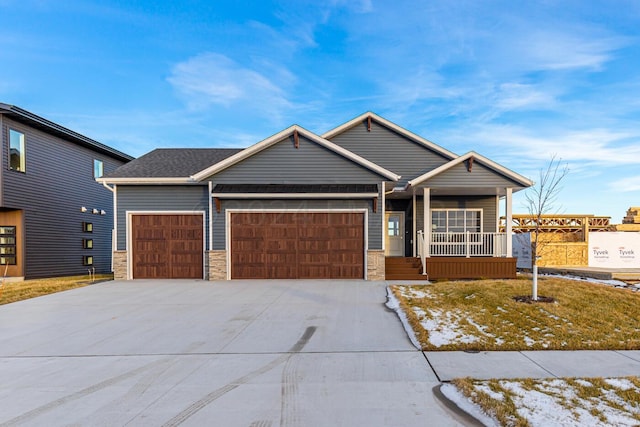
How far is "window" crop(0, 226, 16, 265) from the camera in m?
14.6

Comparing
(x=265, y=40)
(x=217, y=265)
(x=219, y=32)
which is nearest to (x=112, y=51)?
(x=219, y=32)

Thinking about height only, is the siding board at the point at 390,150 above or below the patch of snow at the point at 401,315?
above

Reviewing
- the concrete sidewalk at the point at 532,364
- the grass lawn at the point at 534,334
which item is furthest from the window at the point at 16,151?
the concrete sidewalk at the point at 532,364

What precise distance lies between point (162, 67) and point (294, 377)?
19129 mm

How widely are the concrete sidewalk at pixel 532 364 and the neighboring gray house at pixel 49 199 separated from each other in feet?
52.0

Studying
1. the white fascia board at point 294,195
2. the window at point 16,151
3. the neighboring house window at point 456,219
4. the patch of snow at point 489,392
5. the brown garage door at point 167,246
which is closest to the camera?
the patch of snow at point 489,392

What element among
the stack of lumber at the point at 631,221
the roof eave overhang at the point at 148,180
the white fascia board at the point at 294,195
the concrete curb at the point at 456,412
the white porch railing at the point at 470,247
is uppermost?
the roof eave overhang at the point at 148,180

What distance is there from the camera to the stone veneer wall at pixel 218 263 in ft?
40.0

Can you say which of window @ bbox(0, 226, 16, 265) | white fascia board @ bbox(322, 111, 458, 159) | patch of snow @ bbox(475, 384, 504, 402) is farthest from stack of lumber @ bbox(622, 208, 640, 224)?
window @ bbox(0, 226, 16, 265)

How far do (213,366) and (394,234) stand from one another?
11.5 meters

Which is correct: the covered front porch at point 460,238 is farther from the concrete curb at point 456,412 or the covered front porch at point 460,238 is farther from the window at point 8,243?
the window at point 8,243

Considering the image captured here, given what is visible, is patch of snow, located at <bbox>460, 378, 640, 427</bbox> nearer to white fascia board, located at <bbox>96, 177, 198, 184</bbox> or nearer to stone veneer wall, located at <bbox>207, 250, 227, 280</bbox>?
stone veneer wall, located at <bbox>207, 250, 227, 280</bbox>

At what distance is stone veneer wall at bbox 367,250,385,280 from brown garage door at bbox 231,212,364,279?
29 centimetres

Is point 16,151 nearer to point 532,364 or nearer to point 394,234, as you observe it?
point 394,234
